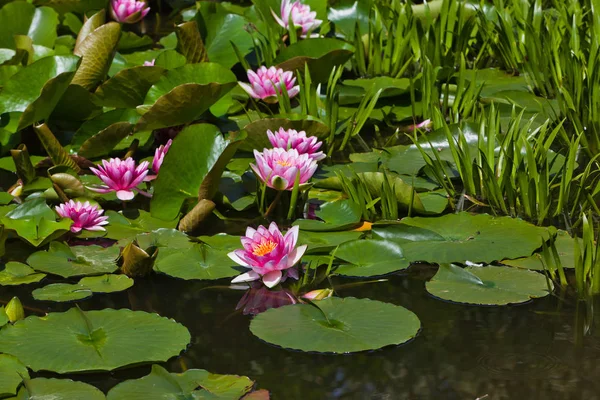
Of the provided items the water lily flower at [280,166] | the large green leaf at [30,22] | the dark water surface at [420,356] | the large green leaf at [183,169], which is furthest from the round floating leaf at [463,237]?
the large green leaf at [30,22]

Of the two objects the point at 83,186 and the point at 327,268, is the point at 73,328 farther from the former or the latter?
the point at 83,186

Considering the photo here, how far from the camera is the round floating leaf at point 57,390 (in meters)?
1.67

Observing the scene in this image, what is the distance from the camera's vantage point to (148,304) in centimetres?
212

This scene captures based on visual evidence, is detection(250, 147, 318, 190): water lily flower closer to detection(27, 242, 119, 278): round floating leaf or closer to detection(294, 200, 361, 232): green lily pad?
detection(294, 200, 361, 232): green lily pad

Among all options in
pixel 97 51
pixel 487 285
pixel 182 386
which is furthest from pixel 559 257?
pixel 97 51

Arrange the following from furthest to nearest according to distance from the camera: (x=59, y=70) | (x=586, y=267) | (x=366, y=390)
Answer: (x=59, y=70)
(x=586, y=267)
(x=366, y=390)

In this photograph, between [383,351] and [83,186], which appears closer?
[383,351]

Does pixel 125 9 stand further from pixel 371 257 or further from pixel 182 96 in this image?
pixel 371 257

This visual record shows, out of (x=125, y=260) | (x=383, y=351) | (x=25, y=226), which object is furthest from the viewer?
(x=25, y=226)

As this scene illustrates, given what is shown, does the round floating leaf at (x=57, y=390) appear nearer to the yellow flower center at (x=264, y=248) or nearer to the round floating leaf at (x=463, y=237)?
the yellow flower center at (x=264, y=248)

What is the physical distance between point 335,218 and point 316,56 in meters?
1.25

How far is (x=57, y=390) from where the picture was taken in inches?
66.7

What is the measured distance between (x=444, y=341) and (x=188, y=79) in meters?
1.59

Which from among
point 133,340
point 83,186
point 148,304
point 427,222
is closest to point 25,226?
point 83,186
